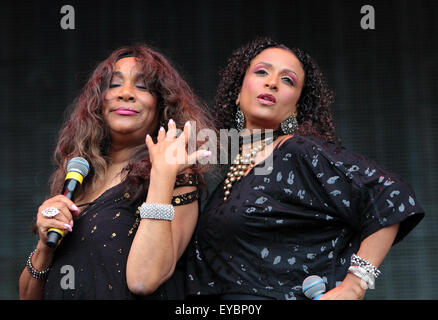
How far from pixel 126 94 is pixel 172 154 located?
0.38 metres

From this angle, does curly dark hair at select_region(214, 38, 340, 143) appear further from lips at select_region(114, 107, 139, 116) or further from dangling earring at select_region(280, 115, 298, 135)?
lips at select_region(114, 107, 139, 116)

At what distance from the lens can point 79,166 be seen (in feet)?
7.44

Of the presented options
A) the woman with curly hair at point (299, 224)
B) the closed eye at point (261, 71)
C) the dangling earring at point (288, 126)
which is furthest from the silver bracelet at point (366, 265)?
the closed eye at point (261, 71)

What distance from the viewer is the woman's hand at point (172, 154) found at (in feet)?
6.73

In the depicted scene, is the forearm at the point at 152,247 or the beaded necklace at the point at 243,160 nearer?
the forearm at the point at 152,247

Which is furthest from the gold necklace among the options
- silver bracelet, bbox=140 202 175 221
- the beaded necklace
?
silver bracelet, bbox=140 202 175 221

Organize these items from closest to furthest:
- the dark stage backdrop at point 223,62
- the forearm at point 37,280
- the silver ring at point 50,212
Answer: the silver ring at point 50,212
the forearm at point 37,280
the dark stage backdrop at point 223,62

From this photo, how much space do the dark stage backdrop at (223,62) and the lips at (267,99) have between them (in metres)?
1.72

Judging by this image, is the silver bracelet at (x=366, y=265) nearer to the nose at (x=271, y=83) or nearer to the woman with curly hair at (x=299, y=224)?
the woman with curly hair at (x=299, y=224)

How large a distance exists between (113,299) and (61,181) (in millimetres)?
608

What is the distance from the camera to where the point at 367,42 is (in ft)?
13.8

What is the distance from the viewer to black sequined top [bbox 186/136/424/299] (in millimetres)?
2115
